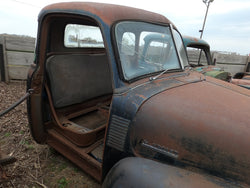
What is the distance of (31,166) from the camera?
232 cm

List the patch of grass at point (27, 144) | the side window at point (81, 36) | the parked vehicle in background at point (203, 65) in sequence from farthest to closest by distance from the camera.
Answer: the parked vehicle in background at point (203, 65), the patch of grass at point (27, 144), the side window at point (81, 36)

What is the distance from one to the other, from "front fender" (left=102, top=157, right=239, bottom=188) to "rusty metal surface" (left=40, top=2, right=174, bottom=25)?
46.9 inches

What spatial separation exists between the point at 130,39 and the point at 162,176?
1220 millimetres

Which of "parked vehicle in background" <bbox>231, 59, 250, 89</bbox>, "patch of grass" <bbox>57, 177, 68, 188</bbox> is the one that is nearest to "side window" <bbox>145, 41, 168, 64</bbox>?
"patch of grass" <bbox>57, 177, 68, 188</bbox>

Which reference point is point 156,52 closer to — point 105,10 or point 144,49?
point 144,49

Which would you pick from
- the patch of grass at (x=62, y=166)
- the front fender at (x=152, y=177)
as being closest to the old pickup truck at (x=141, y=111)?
the front fender at (x=152, y=177)

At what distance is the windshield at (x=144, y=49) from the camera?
1.56 meters

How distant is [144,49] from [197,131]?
0.99 metres

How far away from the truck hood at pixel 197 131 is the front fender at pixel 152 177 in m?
0.13

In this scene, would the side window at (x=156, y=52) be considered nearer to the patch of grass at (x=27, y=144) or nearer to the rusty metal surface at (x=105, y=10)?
the rusty metal surface at (x=105, y=10)

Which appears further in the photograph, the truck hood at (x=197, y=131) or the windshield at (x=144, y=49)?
the windshield at (x=144, y=49)

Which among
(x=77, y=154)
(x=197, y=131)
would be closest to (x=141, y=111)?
(x=197, y=131)

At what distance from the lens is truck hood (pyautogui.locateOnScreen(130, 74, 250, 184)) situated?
3.67ft

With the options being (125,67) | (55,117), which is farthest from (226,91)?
(55,117)
